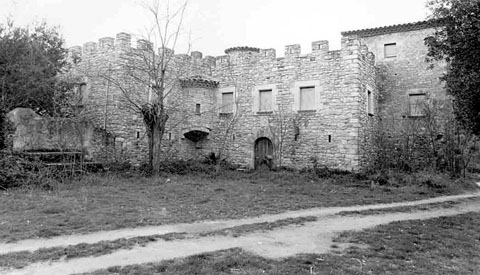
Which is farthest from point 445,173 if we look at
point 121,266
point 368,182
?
point 121,266

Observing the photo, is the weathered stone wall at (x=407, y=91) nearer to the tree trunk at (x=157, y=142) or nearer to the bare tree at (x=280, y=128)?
the bare tree at (x=280, y=128)

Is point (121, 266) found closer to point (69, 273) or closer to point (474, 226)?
point (69, 273)

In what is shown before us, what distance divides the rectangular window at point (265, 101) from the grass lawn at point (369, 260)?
425 inches

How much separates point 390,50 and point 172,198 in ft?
47.5

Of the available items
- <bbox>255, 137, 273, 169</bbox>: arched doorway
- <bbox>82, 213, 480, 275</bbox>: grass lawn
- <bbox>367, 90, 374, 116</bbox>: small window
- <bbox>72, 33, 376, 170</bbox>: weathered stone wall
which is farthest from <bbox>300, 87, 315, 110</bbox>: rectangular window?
<bbox>82, 213, 480, 275</bbox>: grass lawn

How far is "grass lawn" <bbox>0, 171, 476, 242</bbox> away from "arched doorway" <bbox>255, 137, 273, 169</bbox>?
1487mm

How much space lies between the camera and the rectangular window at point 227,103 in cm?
1900

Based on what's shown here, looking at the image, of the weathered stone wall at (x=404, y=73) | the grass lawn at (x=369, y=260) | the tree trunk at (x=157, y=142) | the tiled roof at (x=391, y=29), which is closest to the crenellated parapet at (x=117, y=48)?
the tree trunk at (x=157, y=142)

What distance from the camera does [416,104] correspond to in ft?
61.0

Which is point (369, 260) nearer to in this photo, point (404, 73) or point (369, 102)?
point (369, 102)

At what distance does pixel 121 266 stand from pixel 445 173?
51.0 feet

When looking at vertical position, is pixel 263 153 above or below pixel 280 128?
below

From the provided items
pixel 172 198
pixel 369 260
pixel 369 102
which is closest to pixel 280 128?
pixel 369 102

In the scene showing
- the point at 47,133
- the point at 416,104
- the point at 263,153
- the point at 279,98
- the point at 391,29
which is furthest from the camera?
the point at 391,29
